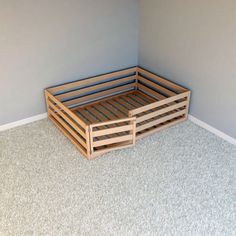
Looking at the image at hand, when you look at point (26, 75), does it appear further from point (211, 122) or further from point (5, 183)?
point (211, 122)

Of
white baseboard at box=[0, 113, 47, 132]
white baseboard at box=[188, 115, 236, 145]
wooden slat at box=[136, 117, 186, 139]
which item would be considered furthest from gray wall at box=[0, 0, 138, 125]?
white baseboard at box=[188, 115, 236, 145]

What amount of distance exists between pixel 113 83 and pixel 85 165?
1.18 metres

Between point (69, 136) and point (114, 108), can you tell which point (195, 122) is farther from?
point (69, 136)

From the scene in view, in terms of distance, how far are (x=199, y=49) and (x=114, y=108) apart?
3.41 ft

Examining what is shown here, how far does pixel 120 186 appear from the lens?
234 cm

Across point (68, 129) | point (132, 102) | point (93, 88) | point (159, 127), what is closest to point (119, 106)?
point (132, 102)

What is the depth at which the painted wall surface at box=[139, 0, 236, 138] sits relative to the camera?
8.43 ft

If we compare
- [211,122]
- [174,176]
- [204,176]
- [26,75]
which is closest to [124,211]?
[174,176]

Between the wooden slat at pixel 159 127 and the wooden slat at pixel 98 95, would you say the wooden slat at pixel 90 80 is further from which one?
the wooden slat at pixel 159 127

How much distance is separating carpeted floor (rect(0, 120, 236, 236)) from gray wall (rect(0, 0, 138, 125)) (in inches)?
16.4

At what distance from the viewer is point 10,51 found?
2.72 m

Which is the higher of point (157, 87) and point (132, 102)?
point (157, 87)

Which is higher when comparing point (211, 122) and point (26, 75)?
point (26, 75)

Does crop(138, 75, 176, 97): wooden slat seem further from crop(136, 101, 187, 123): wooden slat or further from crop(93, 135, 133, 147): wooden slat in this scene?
crop(93, 135, 133, 147): wooden slat
